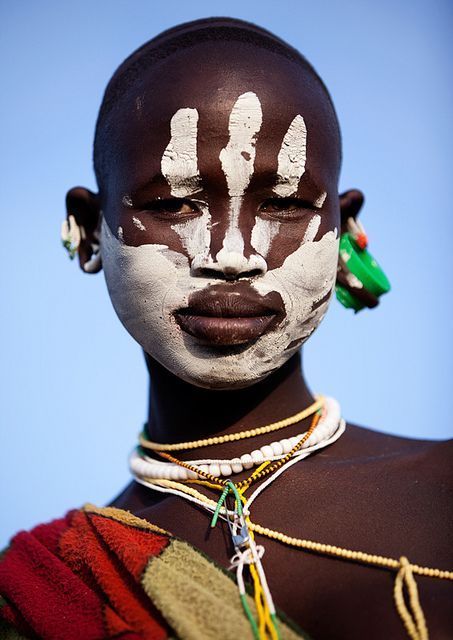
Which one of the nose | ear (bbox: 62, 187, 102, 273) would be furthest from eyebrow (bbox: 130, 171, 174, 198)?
ear (bbox: 62, 187, 102, 273)

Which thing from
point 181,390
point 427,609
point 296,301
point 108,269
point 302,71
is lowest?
point 427,609

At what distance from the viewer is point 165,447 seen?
2.26m

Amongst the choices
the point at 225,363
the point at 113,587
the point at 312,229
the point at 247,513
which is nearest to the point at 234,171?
the point at 312,229

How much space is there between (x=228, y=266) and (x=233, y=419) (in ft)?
1.58

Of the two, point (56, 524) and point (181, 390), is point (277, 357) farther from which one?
point (56, 524)

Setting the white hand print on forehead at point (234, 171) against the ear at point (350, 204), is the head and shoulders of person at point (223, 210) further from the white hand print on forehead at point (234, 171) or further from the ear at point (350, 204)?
the ear at point (350, 204)

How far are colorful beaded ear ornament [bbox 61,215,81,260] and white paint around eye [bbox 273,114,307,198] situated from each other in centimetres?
73

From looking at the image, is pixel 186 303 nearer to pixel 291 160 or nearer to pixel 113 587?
pixel 291 160

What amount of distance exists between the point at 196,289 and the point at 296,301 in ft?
0.87

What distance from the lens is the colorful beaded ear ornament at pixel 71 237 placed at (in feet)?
8.06

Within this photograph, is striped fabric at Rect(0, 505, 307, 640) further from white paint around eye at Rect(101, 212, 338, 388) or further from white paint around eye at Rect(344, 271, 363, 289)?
white paint around eye at Rect(344, 271, 363, 289)

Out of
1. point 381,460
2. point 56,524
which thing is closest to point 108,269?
point 56,524

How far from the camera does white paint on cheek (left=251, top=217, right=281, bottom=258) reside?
1.99 metres

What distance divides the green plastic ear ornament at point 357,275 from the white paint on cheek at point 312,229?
30 centimetres
